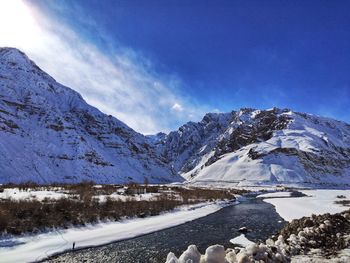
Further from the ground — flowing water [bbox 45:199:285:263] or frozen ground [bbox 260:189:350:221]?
frozen ground [bbox 260:189:350:221]

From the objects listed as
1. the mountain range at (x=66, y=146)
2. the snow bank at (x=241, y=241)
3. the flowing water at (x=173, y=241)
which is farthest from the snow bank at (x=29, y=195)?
the mountain range at (x=66, y=146)

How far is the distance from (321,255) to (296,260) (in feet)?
5.87

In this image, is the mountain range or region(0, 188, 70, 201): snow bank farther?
the mountain range

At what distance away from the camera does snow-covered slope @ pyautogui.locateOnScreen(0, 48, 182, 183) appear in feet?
322

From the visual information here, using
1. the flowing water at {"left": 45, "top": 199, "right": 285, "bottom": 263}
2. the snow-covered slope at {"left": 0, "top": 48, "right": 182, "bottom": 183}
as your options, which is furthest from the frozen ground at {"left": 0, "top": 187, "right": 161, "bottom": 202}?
the snow-covered slope at {"left": 0, "top": 48, "right": 182, "bottom": 183}

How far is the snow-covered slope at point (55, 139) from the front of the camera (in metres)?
98.1

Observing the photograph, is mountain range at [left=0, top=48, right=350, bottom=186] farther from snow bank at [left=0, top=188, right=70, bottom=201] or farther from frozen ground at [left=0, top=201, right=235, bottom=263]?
frozen ground at [left=0, top=201, right=235, bottom=263]

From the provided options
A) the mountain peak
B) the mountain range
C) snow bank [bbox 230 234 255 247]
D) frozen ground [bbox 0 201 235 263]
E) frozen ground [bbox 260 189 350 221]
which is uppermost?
the mountain peak

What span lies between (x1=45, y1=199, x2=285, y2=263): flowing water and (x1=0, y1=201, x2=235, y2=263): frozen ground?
0.76 meters

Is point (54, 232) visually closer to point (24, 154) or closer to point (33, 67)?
point (24, 154)

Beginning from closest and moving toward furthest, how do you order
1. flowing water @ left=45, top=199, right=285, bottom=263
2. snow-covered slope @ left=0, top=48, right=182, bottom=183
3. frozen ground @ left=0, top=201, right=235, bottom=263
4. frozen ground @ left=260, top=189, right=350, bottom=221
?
frozen ground @ left=0, top=201, right=235, bottom=263, flowing water @ left=45, top=199, right=285, bottom=263, frozen ground @ left=260, top=189, right=350, bottom=221, snow-covered slope @ left=0, top=48, right=182, bottom=183

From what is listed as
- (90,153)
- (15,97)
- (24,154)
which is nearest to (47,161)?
(24,154)

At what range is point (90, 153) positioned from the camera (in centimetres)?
13012

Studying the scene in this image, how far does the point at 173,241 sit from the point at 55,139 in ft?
370
